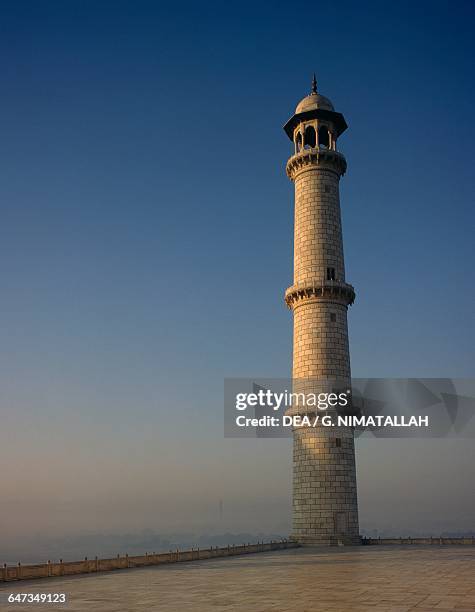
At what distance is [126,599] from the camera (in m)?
18.3

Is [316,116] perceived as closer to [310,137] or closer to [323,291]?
[310,137]

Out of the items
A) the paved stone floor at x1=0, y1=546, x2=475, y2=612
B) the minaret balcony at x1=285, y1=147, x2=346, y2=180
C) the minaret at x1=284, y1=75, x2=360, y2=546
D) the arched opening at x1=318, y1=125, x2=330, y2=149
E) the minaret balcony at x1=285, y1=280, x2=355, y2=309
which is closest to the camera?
the paved stone floor at x1=0, y1=546, x2=475, y2=612

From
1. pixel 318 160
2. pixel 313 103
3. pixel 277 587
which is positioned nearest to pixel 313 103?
pixel 313 103

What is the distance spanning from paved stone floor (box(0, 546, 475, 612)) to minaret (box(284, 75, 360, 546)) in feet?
51.6

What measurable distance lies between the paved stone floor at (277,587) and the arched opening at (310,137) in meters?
37.8

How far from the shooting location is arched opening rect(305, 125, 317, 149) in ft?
186

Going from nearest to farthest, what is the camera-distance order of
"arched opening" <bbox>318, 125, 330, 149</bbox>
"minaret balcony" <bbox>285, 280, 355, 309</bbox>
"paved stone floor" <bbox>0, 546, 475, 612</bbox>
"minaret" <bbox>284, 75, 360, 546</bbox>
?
"paved stone floor" <bbox>0, 546, 475, 612</bbox> → "minaret" <bbox>284, 75, 360, 546</bbox> → "minaret balcony" <bbox>285, 280, 355, 309</bbox> → "arched opening" <bbox>318, 125, 330, 149</bbox>

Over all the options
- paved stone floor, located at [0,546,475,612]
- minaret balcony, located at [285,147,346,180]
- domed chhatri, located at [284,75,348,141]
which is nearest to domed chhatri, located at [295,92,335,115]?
domed chhatri, located at [284,75,348,141]

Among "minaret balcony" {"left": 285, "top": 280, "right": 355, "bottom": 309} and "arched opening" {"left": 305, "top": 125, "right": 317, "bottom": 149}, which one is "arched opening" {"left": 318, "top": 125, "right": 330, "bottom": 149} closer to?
"arched opening" {"left": 305, "top": 125, "right": 317, "bottom": 149}

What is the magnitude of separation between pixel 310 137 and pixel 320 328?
19.1 metres

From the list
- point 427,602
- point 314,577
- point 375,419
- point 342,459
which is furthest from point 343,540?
point 427,602

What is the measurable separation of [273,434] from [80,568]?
90.8 feet

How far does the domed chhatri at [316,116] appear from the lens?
55.9 metres

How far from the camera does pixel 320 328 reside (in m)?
49.6
